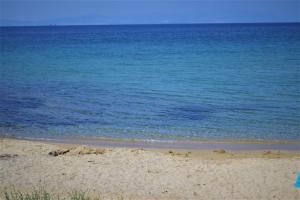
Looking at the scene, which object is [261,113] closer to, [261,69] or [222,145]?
[222,145]

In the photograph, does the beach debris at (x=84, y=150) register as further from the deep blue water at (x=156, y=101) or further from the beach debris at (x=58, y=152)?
the deep blue water at (x=156, y=101)

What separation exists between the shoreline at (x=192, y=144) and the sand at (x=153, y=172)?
1.71 ft

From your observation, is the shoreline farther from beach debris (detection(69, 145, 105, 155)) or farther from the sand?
beach debris (detection(69, 145, 105, 155))

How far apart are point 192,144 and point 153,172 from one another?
3.41 m

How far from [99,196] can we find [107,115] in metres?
7.81

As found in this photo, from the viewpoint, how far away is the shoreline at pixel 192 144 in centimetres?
1196

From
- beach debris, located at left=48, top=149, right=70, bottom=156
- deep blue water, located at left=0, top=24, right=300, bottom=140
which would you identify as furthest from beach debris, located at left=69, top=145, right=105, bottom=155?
deep blue water, located at left=0, top=24, right=300, bottom=140

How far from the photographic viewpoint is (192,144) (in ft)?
40.4

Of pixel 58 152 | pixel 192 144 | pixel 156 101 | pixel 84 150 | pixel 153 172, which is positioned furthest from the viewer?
pixel 156 101

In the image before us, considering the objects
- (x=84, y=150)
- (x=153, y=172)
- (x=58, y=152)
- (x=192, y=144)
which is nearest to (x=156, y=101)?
(x=192, y=144)

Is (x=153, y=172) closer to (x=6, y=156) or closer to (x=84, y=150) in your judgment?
(x=84, y=150)

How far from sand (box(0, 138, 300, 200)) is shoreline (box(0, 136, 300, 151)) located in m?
0.52

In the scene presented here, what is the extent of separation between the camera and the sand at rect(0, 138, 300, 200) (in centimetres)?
805

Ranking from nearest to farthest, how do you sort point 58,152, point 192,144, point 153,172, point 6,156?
point 153,172
point 6,156
point 58,152
point 192,144
